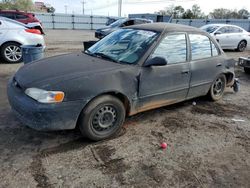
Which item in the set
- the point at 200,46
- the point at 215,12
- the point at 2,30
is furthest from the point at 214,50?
the point at 215,12

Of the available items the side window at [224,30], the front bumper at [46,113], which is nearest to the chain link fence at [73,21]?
the side window at [224,30]

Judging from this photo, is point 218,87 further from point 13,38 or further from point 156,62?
point 13,38

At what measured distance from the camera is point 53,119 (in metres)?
2.89

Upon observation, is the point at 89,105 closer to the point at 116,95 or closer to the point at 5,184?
the point at 116,95

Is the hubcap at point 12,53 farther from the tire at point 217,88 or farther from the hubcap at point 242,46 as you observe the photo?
the hubcap at point 242,46

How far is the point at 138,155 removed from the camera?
308cm

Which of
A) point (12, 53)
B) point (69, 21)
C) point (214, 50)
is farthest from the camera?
point (69, 21)

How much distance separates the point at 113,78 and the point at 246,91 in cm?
445

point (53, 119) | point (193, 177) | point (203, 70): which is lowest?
point (193, 177)

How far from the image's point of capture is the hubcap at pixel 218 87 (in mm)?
5038

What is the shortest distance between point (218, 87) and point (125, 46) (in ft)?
8.23

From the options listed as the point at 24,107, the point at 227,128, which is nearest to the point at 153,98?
the point at 227,128

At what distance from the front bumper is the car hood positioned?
229 millimetres

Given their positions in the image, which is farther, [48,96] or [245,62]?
[245,62]
